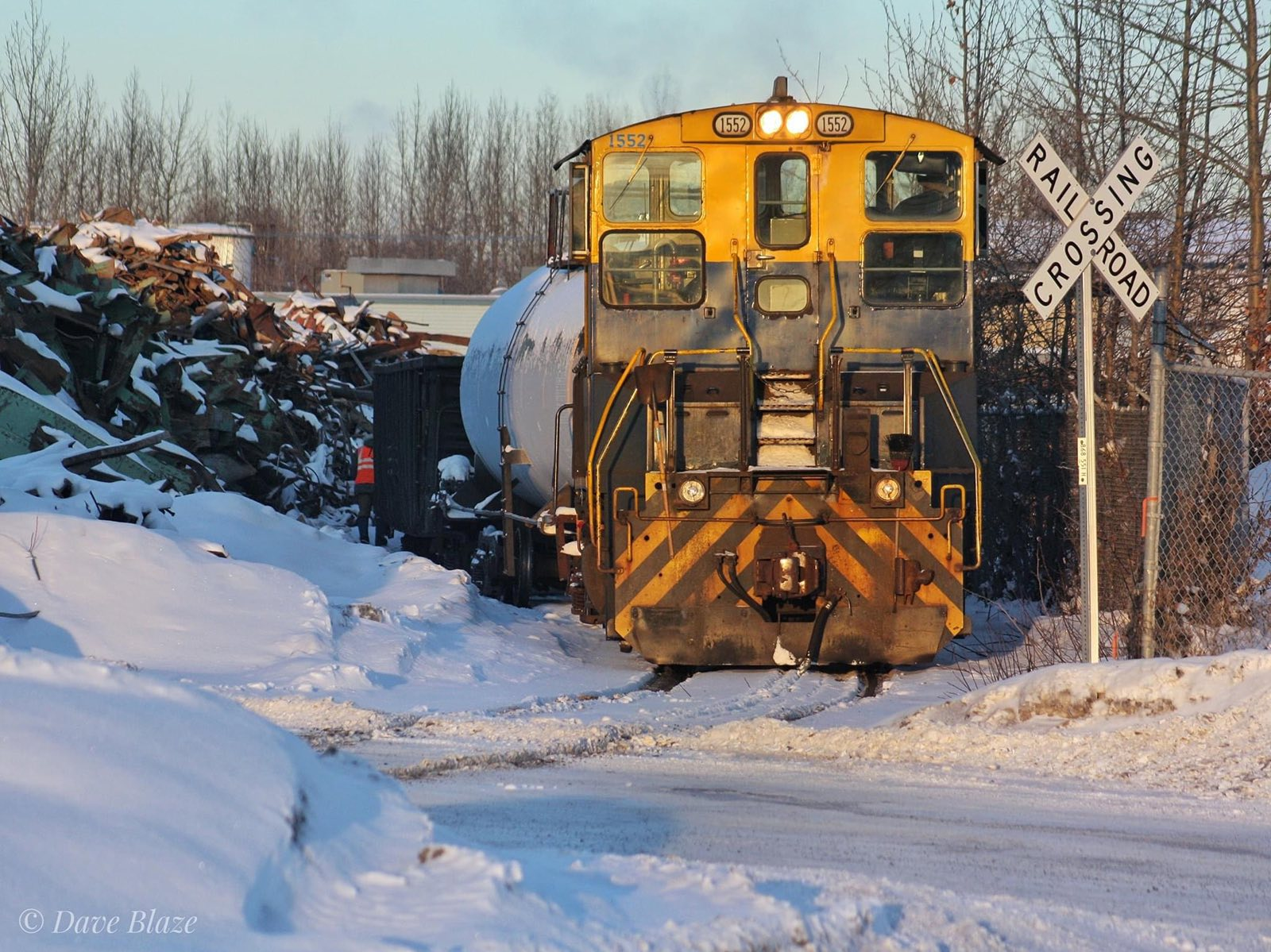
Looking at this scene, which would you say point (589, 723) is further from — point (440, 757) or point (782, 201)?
point (782, 201)

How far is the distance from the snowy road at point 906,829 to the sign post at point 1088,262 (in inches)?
81.5

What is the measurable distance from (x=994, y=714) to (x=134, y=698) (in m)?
5.28

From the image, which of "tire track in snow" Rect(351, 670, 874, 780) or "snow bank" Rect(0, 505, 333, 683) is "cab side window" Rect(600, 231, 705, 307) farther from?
"snow bank" Rect(0, 505, 333, 683)

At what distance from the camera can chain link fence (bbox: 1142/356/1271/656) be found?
9656 millimetres

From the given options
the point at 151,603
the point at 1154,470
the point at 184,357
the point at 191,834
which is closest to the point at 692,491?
the point at 1154,470

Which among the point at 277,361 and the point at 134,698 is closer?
the point at 134,698

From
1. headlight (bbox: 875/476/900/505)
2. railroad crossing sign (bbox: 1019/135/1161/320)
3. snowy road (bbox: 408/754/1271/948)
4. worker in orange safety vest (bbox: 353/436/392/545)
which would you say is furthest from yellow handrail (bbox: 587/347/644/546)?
worker in orange safety vest (bbox: 353/436/392/545)

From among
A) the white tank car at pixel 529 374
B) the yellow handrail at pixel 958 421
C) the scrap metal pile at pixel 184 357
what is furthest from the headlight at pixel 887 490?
the scrap metal pile at pixel 184 357

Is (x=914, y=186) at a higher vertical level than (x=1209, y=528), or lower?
higher

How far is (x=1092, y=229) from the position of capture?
8523 mm

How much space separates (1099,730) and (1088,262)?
2.67 metres

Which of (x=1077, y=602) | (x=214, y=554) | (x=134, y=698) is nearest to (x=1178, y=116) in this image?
(x=1077, y=602)

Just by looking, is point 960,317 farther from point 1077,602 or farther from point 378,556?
point 378,556

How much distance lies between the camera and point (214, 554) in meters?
11.8
